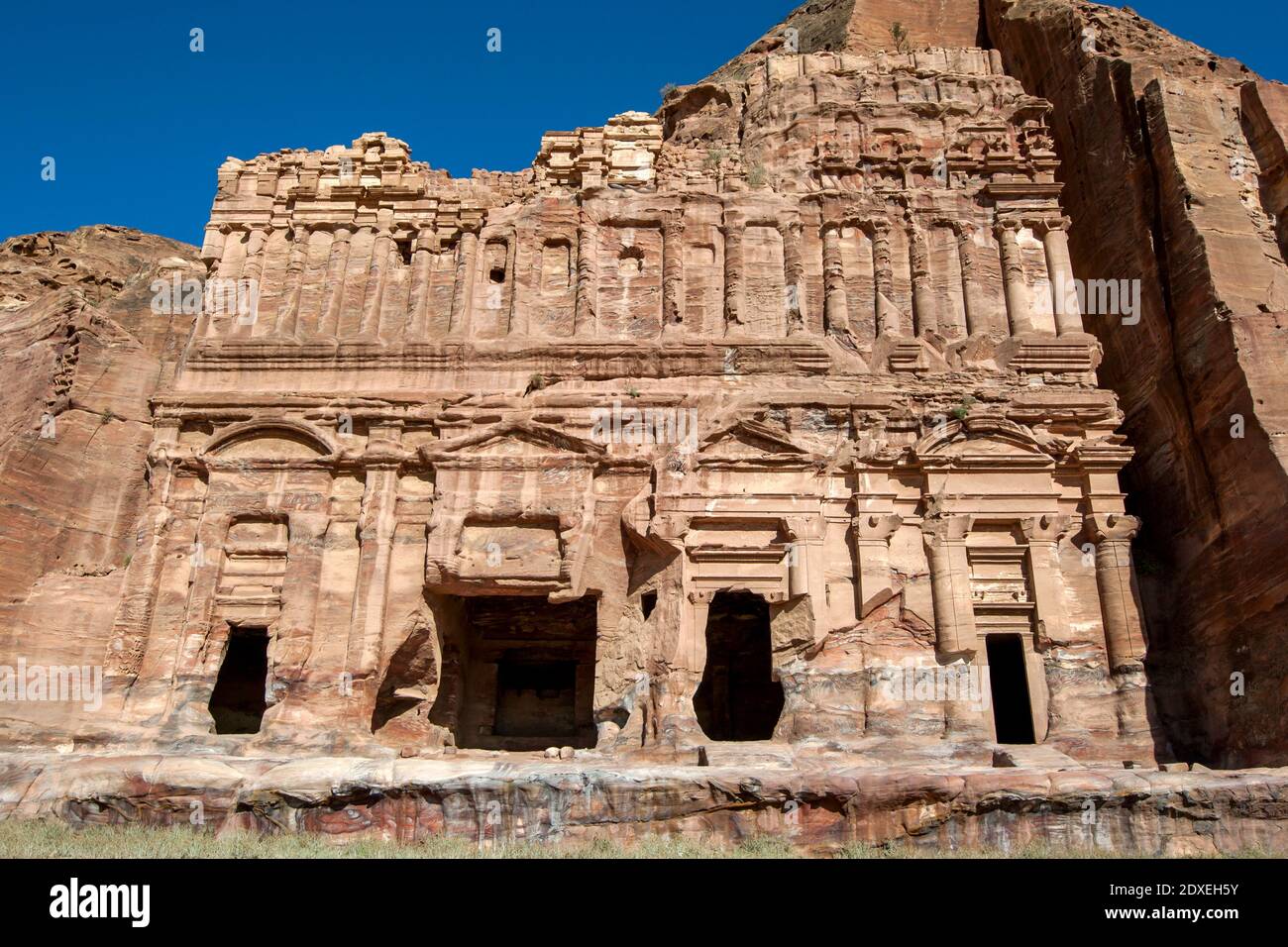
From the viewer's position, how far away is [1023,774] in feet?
39.7

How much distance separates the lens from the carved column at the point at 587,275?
20438 mm

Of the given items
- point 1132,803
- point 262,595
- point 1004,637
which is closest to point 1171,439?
point 1004,637

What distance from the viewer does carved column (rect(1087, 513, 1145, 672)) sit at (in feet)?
55.1

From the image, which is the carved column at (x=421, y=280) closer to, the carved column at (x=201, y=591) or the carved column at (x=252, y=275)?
the carved column at (x=252, y=275)

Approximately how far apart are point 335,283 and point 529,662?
340 inches

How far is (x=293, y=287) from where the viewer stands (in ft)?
69.5

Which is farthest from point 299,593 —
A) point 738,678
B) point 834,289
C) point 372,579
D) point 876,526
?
point 834,289

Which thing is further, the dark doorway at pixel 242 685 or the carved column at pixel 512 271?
the carved column at pixel 512 271

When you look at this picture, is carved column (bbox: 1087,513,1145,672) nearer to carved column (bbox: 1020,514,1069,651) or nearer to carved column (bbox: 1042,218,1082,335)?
carved column (bbox: 1020,514,1069,651)

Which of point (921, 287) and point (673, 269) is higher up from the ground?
point (673, 269)

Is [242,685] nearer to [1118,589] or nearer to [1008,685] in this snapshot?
[1008,685]

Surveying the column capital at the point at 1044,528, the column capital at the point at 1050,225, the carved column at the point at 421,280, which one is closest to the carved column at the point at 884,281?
the column capital at the point at 1050,225

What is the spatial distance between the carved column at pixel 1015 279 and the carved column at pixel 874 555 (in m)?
5.14

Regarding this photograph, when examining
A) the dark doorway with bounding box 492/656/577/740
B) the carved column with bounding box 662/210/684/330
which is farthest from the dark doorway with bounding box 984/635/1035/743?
the carved column with bounding box 662/210/684/330
